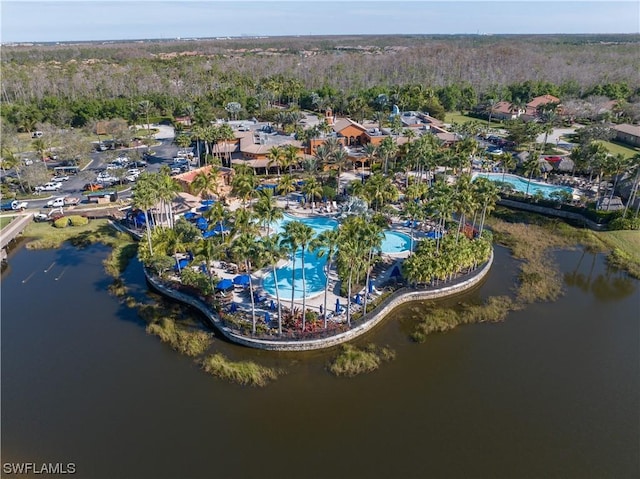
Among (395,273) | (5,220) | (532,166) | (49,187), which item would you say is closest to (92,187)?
(49,187)

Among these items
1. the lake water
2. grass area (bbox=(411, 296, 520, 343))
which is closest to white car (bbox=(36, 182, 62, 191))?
the lake water

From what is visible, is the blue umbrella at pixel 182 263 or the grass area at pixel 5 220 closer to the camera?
the blue umbrella at pixel 182 263

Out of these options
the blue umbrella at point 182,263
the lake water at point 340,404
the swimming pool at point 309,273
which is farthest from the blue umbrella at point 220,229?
the lake water at point 340,404

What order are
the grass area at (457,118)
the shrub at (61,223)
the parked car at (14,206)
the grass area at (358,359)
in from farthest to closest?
the grass area at (457,118), the parked car at (14,206), the shrub at (61,223), the grass area at (358,359)

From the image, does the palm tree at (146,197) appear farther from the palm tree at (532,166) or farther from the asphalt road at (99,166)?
the palm tree at (532,166)

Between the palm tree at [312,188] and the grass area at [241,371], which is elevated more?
the palm tree at [312,188]

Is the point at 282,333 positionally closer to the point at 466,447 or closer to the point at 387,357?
the point at 387,357
